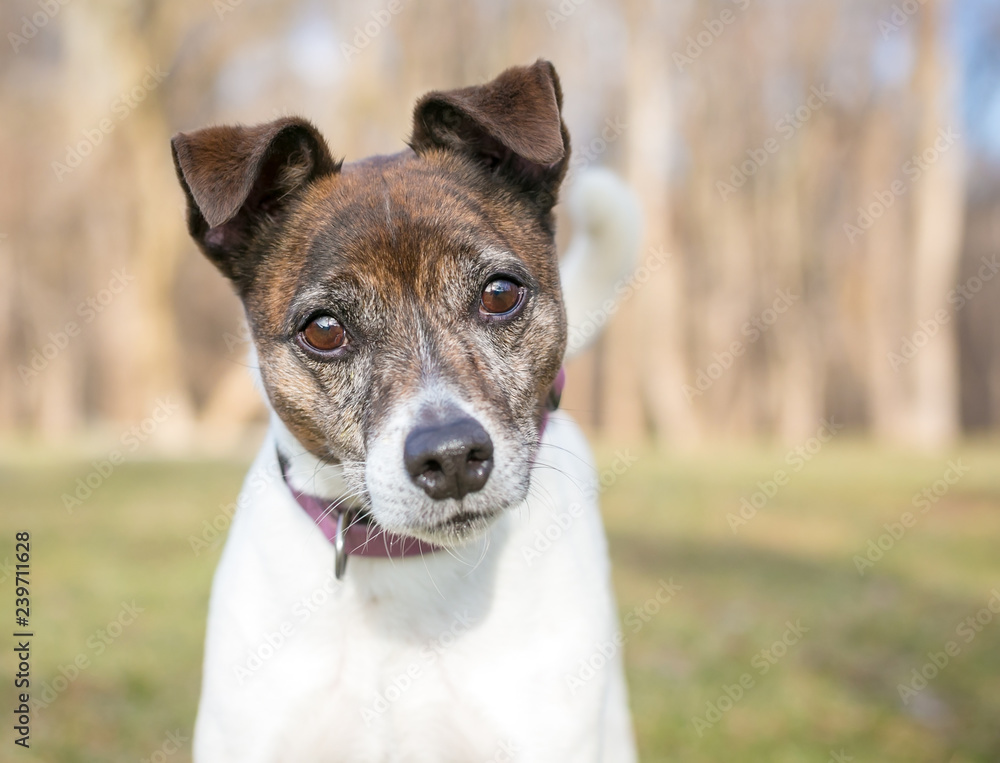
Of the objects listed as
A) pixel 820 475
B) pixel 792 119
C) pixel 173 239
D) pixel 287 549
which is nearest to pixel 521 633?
pixel 287 549

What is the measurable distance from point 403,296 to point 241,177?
0.59 metres

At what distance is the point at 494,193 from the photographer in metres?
3.37

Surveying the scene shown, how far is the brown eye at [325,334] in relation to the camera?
3027mm

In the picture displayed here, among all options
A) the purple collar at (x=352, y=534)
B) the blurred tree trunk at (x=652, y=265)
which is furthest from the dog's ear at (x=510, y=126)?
the blurred tree trunk at (x=652, y=265)

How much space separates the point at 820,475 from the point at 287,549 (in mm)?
11636

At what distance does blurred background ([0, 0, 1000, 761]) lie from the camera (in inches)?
220

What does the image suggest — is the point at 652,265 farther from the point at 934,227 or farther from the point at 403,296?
the point at 403,296

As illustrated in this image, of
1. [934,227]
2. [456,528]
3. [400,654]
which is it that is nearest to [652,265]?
[934,227]

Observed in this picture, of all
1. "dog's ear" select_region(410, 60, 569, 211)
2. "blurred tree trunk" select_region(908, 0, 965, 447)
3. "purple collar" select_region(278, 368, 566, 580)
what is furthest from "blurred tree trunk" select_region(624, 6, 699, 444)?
"purple collar" select_region(278, 368, 566, 580)

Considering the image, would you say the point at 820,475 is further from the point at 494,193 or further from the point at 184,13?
the point at 184,13

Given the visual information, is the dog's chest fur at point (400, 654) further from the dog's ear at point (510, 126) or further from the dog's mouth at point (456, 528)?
the dog's ear at point (510, 126)

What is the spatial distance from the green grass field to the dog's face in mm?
2315

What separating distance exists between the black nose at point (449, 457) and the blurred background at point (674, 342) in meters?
1.73

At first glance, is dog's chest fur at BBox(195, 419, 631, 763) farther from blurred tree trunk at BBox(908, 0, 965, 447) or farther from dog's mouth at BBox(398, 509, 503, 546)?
blurred tree trunk at BBox(908, 0, 965, 447)
